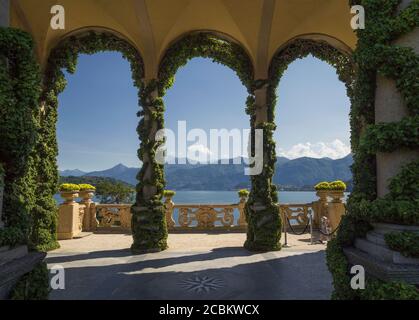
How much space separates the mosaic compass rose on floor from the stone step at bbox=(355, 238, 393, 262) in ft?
8.91

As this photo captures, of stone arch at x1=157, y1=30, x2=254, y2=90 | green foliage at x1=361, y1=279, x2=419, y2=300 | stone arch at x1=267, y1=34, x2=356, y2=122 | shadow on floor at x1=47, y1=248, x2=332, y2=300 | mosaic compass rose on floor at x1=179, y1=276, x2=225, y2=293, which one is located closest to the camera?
green foliage at x1=361, y1=279, x2=419, y2=300

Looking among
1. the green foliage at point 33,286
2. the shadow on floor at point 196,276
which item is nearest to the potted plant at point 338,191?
the shadow on floor at point 196,276

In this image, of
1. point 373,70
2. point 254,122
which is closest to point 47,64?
point 254,122

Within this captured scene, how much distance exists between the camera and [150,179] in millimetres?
8602

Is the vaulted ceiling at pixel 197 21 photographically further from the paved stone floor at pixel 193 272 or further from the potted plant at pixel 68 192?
the paved stone floor at pixel 193 272

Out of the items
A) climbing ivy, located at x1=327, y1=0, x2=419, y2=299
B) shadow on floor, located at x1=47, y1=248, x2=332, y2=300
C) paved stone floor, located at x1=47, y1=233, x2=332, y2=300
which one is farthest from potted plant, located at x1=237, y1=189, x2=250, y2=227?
climbing ivy, located at x1=327, y1=0, x2=419, y2=299

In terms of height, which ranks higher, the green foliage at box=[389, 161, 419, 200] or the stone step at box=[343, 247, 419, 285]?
the green foliage at box=[389, 161, 419, 200]

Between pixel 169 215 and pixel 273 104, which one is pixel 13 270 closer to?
pixel 273 104

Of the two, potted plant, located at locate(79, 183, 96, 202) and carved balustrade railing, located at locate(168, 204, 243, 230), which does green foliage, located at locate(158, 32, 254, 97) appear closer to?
carved balustrade railing, located at locate(168, 204, 243, 230)

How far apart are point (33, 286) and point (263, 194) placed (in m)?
6.66

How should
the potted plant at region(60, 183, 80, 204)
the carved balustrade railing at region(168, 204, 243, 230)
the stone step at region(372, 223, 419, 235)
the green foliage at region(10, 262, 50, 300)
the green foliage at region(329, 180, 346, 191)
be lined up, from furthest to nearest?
the carved balustrade railing at region(168, 204, 243, 230) → the green foliage at region(329, 180, 346, 191) → the potted plant at region(60, 183, 80, 204) → the green foliage at region(10, 262, 50, 300) → the stone step at region(372, 223, 419, 235)

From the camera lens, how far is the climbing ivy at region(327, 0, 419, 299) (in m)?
2.98

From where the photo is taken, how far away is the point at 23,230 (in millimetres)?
4066

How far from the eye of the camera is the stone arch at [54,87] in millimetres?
8508
